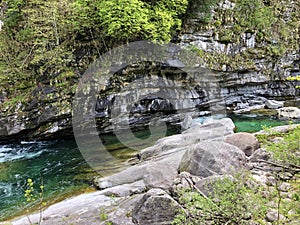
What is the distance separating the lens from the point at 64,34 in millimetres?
13125

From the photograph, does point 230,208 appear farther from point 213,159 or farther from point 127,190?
point 127,190

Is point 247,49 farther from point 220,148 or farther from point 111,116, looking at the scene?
point 220,148

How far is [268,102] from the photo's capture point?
57.5ft

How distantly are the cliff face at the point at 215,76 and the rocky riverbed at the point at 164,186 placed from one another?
21.5 ft

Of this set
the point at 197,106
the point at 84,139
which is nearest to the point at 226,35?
the point at 197,106

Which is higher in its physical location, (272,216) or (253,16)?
(253,16)

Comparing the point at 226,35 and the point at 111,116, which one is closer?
the point at 111,116

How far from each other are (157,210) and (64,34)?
1188 centimetres

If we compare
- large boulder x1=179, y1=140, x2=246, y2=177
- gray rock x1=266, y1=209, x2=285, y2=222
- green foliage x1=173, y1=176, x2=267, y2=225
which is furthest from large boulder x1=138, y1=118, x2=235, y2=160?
green foliage x1=173, y1=176, x2=267, y2=225

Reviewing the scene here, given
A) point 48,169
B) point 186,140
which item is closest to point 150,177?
point 186,140

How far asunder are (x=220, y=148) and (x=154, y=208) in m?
2.18

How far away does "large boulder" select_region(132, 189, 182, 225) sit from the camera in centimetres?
385

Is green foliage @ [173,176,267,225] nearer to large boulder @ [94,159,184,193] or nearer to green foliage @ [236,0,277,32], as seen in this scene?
large boulder @ [94,159,184,193]

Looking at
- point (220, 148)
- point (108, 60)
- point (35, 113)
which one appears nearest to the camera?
point (220, 148)
